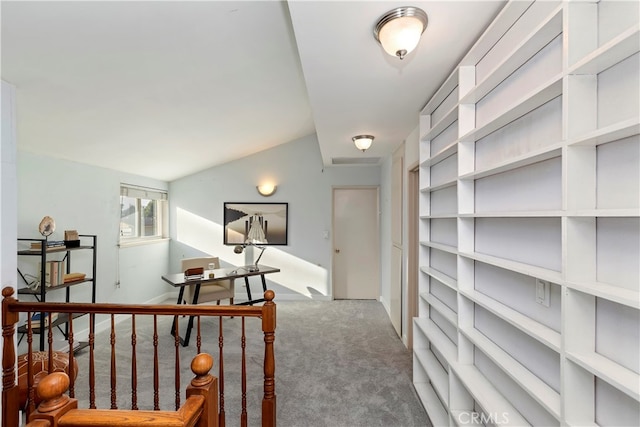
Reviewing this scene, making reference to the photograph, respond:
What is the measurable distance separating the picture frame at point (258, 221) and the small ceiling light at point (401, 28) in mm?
3928

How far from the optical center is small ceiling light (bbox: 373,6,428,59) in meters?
1.30

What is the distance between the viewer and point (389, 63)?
5.83ft

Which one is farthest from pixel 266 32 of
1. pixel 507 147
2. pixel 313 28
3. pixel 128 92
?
pixel 507 147

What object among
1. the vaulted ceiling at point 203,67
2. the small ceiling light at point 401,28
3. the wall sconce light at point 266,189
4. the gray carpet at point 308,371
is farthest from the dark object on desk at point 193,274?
the small ceiling light at point 401,28

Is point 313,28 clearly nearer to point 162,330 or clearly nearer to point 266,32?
point 266,32

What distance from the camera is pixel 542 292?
3.94 ft

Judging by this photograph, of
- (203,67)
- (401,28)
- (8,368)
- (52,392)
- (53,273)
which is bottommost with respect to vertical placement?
(8,368)

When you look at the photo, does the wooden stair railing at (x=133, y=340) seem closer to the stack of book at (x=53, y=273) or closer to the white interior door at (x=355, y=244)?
the stack of book at (x=53, y=273)

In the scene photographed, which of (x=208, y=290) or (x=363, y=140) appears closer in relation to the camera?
(x=363, y=140)

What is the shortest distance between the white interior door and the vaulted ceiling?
180 cm

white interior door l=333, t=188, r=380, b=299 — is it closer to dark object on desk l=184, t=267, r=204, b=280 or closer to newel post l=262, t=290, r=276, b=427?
dark object on desk l=184, t=267, r=204, b=280

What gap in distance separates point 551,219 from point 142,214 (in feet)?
16.9

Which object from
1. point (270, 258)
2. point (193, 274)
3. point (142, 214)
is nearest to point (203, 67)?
point (193, 274)

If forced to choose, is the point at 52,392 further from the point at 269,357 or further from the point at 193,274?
the point at 193,274
